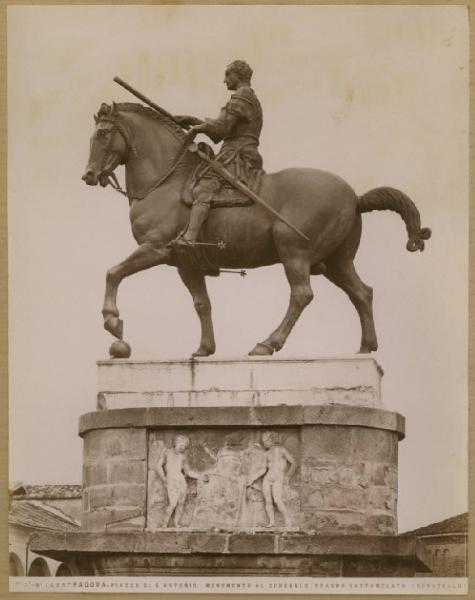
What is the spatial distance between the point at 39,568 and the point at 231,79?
27.8 feet

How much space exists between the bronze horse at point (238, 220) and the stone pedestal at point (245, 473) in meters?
0.81

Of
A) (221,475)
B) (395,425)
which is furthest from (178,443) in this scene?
(395,425)

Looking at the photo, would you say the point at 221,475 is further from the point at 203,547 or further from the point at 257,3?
the point at 257,3

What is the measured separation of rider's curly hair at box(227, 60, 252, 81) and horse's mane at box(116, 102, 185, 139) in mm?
1016

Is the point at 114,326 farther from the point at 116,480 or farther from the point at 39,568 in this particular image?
the point at 39,568

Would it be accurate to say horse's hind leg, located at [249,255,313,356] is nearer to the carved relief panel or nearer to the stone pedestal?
the stone pedestal

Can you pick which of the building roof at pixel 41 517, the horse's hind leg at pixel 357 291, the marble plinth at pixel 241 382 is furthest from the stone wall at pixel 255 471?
the building roof at pixel 41 517

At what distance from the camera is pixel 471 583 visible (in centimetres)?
3253

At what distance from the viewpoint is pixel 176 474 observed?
1271 inches

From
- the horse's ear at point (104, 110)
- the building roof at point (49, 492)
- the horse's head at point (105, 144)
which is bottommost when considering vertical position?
the building roof at point (49, 492)

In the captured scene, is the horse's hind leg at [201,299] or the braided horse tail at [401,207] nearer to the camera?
the braided horse tail at [401,207]

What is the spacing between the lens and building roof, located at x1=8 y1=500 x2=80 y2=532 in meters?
40.1

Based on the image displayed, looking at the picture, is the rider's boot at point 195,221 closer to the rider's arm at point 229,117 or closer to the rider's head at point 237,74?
the rider's arm at point 229,117

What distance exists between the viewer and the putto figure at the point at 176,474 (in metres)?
32.2
